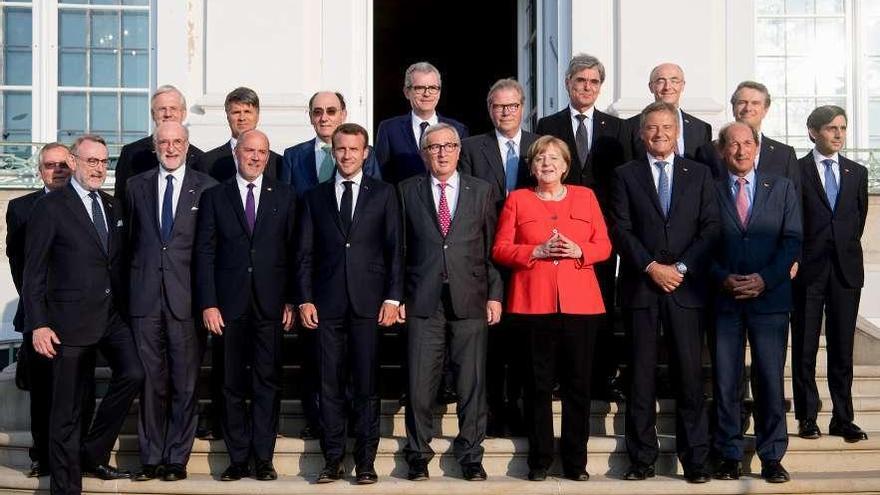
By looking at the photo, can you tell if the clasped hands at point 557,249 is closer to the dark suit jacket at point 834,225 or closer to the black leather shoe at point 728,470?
the black leather shoe at point 728,470

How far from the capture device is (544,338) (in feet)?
20.9

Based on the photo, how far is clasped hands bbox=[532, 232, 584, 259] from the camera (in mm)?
6258

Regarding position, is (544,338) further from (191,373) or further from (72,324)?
(72,324)

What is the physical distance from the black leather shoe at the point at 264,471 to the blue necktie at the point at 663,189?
2437 millimetres

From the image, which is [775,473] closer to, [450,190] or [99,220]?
[450,190]

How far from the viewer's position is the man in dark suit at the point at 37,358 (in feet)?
21.6

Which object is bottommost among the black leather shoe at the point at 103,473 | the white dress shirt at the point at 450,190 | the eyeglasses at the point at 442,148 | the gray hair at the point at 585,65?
the black leather shoe at the point at 103,473

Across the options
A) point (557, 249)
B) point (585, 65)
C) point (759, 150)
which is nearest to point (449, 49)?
point (585, 65)

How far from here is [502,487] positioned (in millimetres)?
6324

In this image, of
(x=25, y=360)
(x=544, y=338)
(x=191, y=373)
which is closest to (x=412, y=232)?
(x=544, y=338)

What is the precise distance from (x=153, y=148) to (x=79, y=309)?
4.61 ft

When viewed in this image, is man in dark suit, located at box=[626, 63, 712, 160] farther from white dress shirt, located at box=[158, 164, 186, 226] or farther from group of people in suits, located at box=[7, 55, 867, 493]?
white dress shirt, located at box=[158, 164, 186, 226]

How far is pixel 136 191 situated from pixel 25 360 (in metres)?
1.17

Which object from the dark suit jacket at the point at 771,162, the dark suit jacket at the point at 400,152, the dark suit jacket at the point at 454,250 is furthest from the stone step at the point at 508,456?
the dark suit jacket at the point at 400,152
